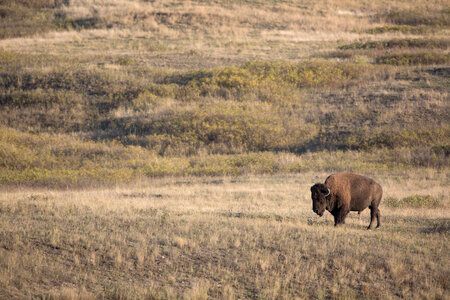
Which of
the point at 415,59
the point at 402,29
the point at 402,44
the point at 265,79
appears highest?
the point at 402,29

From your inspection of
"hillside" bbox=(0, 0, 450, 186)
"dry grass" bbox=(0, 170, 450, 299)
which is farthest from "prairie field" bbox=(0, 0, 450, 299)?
→ "hillside" bbox=(0, 0, 450, 186)

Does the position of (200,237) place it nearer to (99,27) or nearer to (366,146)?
(366,146)

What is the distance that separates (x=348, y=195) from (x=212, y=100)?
75.9ft

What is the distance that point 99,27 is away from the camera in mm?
56156

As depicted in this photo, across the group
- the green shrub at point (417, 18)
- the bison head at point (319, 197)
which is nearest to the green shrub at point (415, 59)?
the green shrub at point (417, 18)

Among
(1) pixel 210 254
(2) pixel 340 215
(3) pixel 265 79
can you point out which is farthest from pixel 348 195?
(3) pixel 265 79

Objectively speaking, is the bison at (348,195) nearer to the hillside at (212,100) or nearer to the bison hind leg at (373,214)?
the bison hind leg at (373,214)

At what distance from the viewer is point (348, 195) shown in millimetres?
13969

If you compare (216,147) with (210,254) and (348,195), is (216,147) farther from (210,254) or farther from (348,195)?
(210,254)

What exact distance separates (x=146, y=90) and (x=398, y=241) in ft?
88.2

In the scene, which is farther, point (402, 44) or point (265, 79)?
point (402, 44)

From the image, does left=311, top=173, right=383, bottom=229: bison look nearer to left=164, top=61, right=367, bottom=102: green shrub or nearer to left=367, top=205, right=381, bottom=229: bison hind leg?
left=367, top=205, right=381, bottom=229: bison hind leg

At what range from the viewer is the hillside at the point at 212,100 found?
2733cm

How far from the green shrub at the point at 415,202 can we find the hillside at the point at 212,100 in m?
6.63
